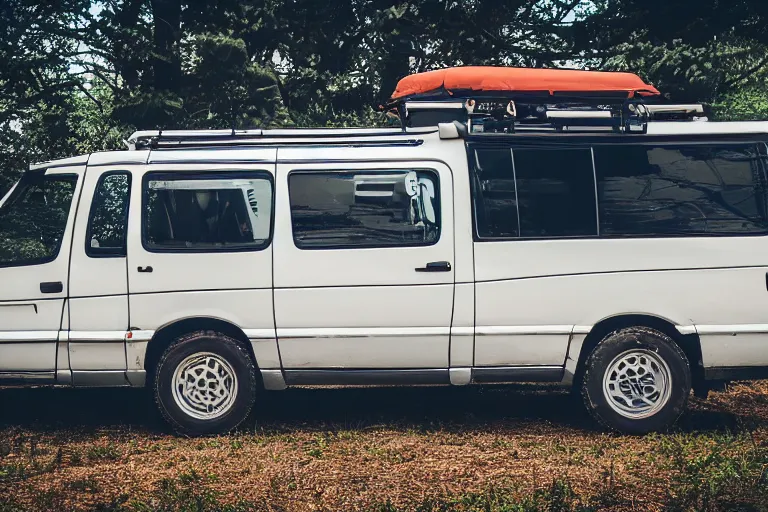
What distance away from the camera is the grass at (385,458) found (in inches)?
256

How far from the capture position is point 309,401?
10320 millimetres

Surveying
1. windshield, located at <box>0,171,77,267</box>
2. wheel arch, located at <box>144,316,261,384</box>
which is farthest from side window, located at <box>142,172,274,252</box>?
windshield, located at <box>0,171,77,267</box>

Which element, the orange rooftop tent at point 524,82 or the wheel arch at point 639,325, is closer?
the wheel arch at point 639,325

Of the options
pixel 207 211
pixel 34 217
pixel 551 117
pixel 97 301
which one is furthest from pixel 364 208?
pixel 34 217

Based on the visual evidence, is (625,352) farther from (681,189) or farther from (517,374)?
(681,189)

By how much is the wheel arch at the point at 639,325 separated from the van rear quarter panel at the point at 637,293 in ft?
0.26

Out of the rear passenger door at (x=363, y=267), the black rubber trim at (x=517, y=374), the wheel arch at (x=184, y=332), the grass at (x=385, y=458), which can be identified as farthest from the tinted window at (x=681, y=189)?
the wheel arch at (x=184, y=332)

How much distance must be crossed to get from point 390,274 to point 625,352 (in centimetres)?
191

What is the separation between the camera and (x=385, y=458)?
773 centimetres

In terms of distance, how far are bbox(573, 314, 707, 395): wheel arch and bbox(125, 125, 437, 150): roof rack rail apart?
6.62 ft

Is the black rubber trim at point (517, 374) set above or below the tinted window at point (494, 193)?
below

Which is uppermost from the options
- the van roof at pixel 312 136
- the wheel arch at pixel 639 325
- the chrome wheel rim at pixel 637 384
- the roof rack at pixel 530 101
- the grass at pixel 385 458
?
the roof rack at pixel 530 101

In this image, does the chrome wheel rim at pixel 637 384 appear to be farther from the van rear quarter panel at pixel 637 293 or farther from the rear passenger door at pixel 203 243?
the rear passenger door at pixel 203 243

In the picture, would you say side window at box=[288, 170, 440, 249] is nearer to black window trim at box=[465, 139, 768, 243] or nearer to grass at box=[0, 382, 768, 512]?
black window trim at box=[465, 139, 768, 243]
